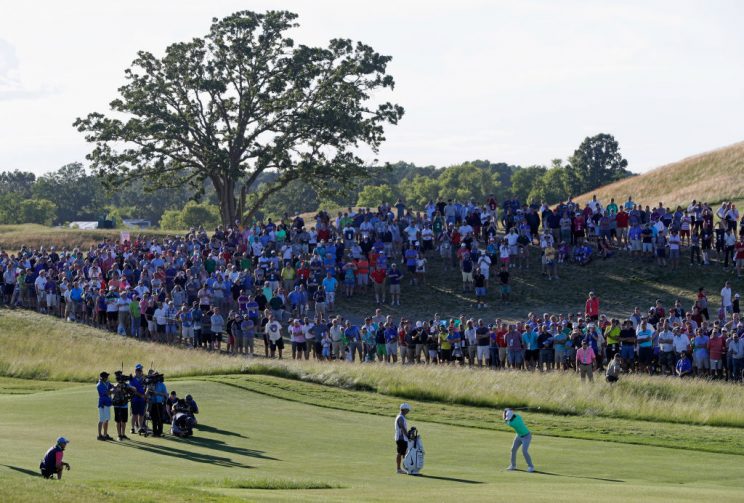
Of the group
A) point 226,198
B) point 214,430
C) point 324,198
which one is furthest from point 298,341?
point 324,198

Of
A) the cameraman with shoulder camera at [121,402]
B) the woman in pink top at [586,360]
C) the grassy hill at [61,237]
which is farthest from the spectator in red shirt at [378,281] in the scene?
the grassy hill at [61,237]

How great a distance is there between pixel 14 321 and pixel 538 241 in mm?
23662

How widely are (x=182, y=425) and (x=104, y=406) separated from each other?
2.02 meters

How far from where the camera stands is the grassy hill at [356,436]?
846 inches

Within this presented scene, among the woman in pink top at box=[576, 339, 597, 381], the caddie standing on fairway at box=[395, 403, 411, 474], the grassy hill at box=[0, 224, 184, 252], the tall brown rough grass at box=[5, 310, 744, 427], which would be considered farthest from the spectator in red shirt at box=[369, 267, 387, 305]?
the grassy hill at box=[0, 224, 184, 252]

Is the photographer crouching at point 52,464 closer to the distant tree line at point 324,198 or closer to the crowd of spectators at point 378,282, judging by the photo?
the crowd of spectators at point 378,282

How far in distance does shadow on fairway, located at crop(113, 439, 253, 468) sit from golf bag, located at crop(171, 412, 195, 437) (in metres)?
1.08

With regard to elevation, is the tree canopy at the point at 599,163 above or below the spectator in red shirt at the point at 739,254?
above

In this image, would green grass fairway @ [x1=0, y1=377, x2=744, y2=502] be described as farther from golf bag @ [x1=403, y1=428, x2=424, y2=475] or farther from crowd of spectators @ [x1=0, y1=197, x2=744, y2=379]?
crowd of spectators @ [x1=0, y1=197, x2=744, y2=379]

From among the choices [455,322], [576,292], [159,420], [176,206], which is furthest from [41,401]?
[176,206]

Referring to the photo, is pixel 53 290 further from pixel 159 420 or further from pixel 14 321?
pixel 159 420

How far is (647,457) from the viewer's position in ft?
87.9

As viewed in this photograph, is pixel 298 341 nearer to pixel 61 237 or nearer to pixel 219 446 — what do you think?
pixel 219 446

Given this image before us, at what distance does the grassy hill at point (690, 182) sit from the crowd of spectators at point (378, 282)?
17677 millimetres
